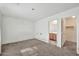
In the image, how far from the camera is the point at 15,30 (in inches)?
42.8

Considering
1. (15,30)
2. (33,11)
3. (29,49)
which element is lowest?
(29,49)

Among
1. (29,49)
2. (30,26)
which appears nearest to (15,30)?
(30,26)

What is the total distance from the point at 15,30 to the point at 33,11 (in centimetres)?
35

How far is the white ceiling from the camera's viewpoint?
3.28ft

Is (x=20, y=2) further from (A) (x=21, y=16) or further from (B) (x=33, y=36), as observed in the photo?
(B) (x=33, y=36)

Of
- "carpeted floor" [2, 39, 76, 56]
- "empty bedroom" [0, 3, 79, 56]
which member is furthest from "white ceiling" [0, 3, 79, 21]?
"carpeted floor" [2, 39, 76, 56]

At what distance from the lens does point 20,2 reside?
3.24 feet

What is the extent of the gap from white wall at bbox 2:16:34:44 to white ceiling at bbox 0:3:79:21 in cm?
7

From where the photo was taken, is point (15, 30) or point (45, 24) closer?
point (15, 30)

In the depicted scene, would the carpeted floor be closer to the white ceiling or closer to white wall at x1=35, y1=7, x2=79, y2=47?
white wall at x1=35, y1=7, x2=79, y2=47

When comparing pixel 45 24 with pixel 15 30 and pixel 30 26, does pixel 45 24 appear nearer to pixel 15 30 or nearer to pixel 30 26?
pixel 30 26

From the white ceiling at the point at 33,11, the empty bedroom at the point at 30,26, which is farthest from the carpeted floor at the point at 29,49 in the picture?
the white ceiling at the point at 33,11

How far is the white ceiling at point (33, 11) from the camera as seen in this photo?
100 centimetres

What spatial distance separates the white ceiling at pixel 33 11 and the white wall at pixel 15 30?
7 centimetres
